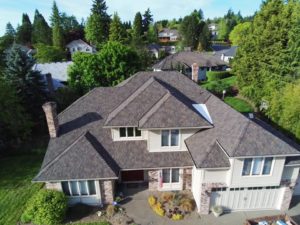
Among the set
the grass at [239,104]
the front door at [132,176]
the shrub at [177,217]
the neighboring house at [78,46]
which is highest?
the neighboring house at [78,46]

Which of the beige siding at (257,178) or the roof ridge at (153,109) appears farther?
the roof ridge at (153,109)

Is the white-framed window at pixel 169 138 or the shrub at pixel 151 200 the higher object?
the white-framed window at pixel 169 138

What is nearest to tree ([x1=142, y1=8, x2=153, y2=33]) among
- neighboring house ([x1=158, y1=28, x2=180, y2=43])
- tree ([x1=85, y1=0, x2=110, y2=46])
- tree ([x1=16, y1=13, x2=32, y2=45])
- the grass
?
neighboring house ([x1=158, y1=28, x2=180, y2=43])

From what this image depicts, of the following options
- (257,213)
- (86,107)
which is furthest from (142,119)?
(257,213)

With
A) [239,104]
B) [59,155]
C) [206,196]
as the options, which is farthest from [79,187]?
[239,104]

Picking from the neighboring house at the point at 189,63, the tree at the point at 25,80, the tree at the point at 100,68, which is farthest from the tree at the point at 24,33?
the tree at the point at 25,80

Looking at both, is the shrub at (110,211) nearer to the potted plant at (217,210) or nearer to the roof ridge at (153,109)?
the roof ridge at (153,109)

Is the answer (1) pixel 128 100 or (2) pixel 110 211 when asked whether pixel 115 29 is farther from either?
(2) pixel 110 211
